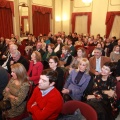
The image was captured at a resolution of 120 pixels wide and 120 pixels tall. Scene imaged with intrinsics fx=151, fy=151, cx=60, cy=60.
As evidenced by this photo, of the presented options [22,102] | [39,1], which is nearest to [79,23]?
[39,1]

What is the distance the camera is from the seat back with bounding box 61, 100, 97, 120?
1.73m

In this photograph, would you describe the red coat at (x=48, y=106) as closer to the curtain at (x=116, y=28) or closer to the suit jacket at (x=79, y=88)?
the suit jacket at (x=79, y=88)

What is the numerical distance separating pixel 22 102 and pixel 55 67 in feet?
3.60

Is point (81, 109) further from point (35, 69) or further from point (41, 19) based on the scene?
point (41, 19)

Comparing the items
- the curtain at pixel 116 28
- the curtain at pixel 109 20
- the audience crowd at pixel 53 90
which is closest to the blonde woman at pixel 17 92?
the audience crowd at pixel 53 90

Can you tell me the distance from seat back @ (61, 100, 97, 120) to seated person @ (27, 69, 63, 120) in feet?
0.52

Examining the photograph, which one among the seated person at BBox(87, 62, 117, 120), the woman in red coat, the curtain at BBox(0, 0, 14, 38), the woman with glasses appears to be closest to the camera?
the seated person at BBox(87, 62, 117, 120)

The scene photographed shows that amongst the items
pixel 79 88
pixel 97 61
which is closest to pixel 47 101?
pixel 79 88

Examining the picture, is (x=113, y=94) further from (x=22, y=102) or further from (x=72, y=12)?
(x=72, y=12)

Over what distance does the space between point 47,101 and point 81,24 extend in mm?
9968

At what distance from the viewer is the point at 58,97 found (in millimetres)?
1804

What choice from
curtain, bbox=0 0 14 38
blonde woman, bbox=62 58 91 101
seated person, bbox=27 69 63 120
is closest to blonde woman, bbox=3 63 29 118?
seated person, bbox=27 69 63 120

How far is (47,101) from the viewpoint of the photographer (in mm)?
1795

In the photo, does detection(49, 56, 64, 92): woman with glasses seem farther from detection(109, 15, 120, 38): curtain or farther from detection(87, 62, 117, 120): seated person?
detection(109, 15, 120, 38): curtain
